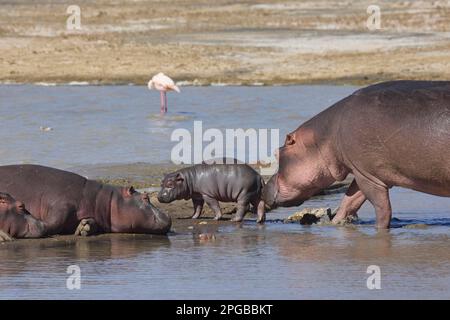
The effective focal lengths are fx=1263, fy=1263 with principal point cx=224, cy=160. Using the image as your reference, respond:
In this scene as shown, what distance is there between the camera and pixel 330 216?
11258 millimetres

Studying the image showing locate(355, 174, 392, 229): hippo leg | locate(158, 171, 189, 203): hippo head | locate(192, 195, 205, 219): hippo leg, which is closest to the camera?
locate(355, 174, 392, 229): hippo leg

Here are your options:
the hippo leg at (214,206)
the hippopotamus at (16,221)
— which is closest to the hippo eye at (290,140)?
the hippo leg at (214,206)

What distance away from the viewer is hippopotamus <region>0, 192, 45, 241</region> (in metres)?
9.81

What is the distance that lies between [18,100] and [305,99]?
4.90 m

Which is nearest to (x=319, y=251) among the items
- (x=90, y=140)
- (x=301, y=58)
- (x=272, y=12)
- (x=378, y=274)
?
(x=378, y=274)

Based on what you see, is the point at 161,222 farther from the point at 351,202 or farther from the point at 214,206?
the point at 351,202

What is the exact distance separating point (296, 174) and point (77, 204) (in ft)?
6.73

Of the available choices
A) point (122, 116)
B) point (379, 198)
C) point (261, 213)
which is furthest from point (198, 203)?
point (122, 116)

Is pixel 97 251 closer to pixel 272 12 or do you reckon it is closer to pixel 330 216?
pixel 330 216

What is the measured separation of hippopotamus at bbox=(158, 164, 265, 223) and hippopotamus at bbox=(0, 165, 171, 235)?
3.73ft

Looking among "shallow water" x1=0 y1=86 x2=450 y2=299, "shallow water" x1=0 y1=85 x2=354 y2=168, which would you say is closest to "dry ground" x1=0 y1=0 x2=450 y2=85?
"shallow water" x1=0 y1=85 x2=354 y2=168

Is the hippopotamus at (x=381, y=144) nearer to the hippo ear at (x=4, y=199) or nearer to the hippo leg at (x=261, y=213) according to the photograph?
the hippo leg at (x=261, y=213)

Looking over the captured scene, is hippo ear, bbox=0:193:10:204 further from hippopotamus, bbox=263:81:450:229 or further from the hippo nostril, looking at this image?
hippopotamus, bbox=263:81:450:229

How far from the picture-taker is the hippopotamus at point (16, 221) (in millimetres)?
9812
